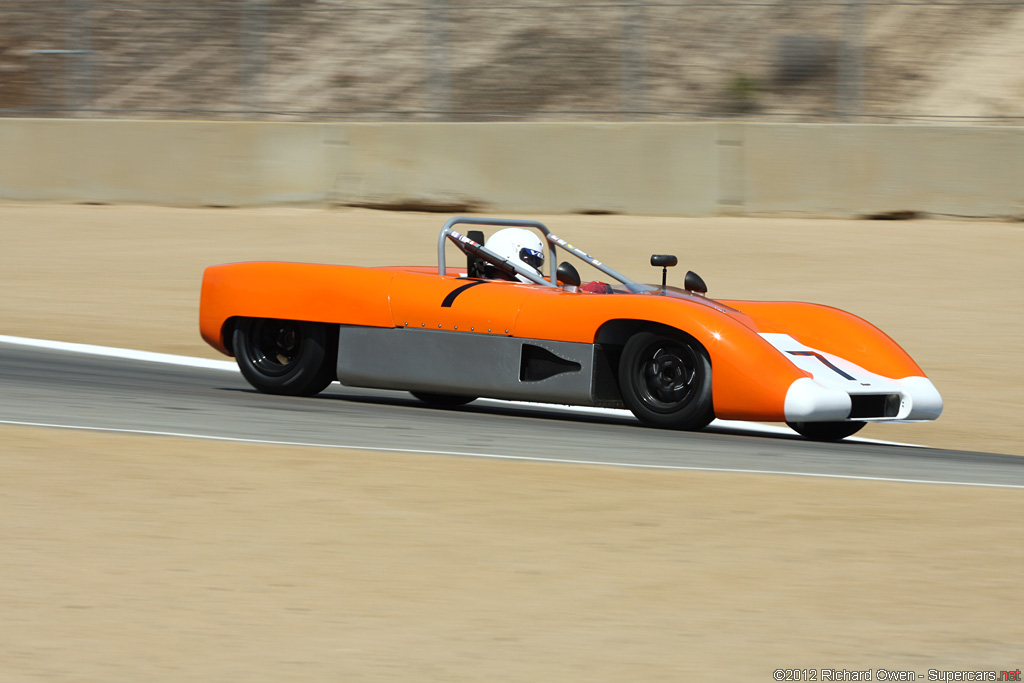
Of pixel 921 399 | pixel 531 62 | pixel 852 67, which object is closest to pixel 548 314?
pixel 921 399

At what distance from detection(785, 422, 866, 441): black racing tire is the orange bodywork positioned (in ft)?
1.65

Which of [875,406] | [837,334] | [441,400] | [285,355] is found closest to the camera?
[875,406]

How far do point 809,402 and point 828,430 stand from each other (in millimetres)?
1060

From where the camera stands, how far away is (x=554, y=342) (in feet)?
27.3

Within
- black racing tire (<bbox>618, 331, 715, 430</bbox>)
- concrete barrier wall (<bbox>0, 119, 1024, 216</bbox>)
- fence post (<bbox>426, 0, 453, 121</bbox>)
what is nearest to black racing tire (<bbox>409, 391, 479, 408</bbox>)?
black racing tire (<bbox>618, 331, 715, 430</bbox>)

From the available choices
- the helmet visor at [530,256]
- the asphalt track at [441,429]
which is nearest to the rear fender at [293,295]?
the asphalt track at [441,429]

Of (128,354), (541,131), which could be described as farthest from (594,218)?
(128,354)

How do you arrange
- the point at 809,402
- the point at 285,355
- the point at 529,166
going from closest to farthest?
the point at 809,402
the point at 285,355
the point at 529,166

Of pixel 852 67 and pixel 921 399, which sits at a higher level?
pixel 852 67

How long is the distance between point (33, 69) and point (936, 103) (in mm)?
12126

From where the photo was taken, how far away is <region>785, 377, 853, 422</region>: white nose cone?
761 cm

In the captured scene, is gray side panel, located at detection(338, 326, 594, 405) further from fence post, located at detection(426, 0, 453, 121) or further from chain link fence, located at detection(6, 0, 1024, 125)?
fence post, located at detection(426, 0, 453, 121)

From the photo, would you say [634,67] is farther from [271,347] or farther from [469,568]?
[469,568]

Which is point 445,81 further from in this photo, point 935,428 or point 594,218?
point 935,428
